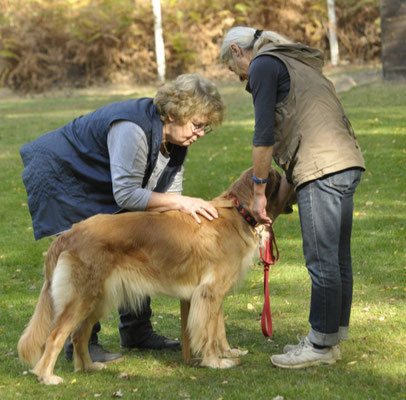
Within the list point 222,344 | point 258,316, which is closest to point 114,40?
point 258,316

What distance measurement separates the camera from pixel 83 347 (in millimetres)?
4840

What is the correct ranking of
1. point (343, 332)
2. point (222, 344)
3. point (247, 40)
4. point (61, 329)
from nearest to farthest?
point (247, 40), point (61, 329), point (343, 332), point (222, 344)

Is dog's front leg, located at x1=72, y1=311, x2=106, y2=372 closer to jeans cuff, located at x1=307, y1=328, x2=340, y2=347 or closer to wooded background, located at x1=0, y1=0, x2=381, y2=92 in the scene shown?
jeans cuff, located at x1=307, y1=328, x2=340, y2=347

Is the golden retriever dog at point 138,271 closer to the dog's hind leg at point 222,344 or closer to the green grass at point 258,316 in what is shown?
the dog's hind leg at point 222,344

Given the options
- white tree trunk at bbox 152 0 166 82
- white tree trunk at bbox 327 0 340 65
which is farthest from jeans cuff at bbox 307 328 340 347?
white tree trunk at bbox 152 0 166 82

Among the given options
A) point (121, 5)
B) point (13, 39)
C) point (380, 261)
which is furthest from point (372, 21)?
point (380, 261)

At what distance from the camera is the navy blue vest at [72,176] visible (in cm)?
476

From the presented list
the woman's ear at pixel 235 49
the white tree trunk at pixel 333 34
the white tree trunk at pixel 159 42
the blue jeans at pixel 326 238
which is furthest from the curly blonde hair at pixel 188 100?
the white tree trunk at pixel 159 42

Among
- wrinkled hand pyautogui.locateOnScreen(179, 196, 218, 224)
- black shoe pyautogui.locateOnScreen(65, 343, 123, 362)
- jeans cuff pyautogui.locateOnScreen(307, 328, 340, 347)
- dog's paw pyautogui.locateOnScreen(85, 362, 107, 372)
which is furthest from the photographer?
black shoe pyautogui.locateOnScreen(65, 343, 123, 362)

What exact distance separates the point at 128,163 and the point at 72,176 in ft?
1.85

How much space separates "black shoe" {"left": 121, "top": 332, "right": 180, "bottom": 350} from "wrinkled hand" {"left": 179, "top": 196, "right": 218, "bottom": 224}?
1.30 m

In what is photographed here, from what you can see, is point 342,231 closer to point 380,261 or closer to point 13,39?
point 380,261

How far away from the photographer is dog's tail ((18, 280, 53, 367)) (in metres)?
4.50

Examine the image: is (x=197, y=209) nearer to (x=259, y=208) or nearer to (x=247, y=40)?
(x=259, y=208)
